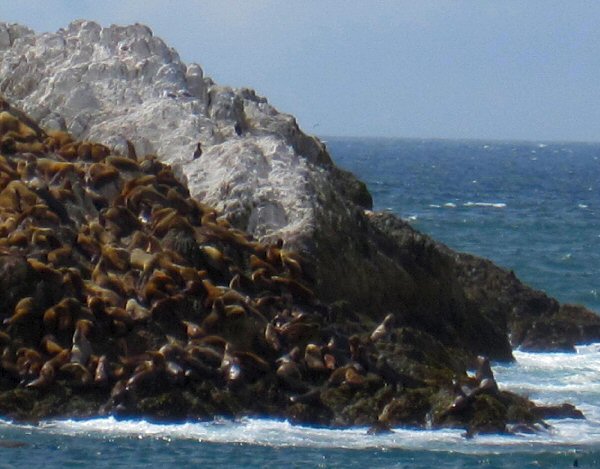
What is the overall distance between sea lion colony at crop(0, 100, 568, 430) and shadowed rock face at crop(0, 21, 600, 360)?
1.06 m

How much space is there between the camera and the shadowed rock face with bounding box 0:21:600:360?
22562 millimetres

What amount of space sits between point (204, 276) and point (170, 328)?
3.83ft

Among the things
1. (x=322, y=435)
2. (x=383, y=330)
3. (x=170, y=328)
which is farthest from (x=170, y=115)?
(x=322, y=435)

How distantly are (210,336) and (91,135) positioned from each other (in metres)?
6.68

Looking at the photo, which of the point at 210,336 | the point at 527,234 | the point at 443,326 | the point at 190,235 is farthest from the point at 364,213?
the point at 527,234

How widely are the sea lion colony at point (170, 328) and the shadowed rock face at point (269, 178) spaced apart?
1.06 m

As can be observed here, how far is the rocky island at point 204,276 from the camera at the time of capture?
60.9 feet

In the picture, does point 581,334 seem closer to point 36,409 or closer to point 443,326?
point 443,326

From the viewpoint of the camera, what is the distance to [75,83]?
1030 inches

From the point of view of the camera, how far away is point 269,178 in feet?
76.2

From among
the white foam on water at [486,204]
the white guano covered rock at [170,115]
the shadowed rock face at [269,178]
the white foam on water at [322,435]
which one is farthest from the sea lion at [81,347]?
the white foam on water at [486,204]

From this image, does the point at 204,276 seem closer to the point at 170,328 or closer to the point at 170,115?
the point at 170,328

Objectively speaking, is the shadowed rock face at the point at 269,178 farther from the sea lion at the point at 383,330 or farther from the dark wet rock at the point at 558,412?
the dark wet rock at the point at 558,412

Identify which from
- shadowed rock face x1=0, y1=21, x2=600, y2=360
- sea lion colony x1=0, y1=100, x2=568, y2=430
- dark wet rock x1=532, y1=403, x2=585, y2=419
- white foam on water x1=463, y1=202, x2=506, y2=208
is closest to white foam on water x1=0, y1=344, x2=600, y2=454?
dark wet rock x1=532, y1=403, x2=585, y2=419
